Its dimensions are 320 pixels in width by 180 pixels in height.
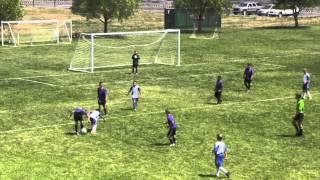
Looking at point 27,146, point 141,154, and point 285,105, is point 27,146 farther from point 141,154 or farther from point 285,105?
point 285,105

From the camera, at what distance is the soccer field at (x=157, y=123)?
21.7 meters

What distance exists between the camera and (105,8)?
2689 inches

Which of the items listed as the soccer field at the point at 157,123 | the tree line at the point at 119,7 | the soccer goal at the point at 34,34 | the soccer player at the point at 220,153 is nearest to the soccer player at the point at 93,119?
the soccer field at the point at 157,123

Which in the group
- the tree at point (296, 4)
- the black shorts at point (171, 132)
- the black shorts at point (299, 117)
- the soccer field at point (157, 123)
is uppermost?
the tree at point (296, 4)

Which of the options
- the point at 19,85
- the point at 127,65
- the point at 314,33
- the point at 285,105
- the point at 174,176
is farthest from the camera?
the point at 314,33

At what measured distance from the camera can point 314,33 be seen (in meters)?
78.6

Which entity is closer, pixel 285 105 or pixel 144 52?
pixel 285 105

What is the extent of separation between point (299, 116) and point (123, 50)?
32.0m

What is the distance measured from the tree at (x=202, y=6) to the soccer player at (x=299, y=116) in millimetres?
51650

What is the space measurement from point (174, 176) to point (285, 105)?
1389cm

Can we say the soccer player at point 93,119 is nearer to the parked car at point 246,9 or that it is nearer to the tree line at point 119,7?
the tree line at point 119,7

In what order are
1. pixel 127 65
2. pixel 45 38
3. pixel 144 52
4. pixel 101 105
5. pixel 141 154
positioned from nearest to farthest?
pixel 141 154 → pixel 101 105 → pixel 127 65 → pixel 144 52 → pixel 45 38

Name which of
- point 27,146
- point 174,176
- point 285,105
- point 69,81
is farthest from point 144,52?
point 174,176

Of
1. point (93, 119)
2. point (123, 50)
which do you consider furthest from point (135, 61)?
point (93, 119)
